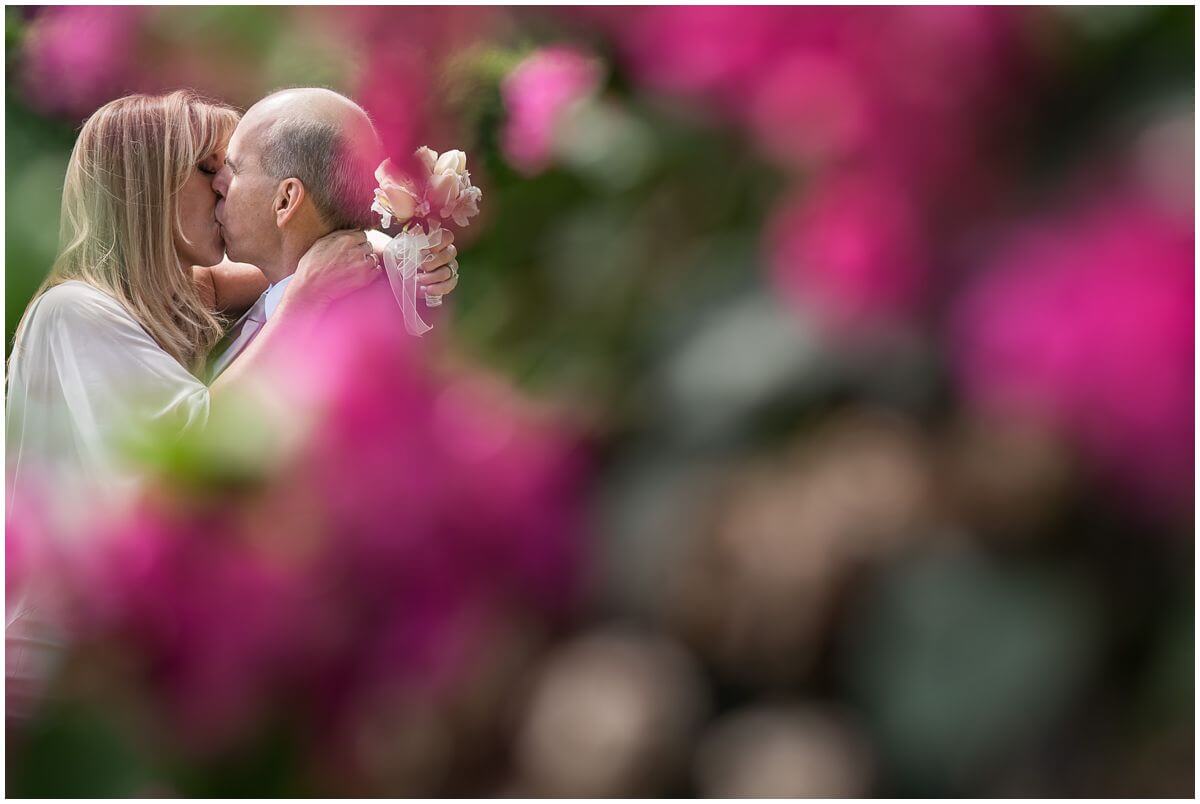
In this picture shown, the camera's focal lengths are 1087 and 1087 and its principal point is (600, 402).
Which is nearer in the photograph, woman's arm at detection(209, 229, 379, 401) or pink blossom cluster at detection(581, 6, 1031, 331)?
pink blossom cluster at detection(581, 6, 1031, 331)

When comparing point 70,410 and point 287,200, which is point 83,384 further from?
point 287,200

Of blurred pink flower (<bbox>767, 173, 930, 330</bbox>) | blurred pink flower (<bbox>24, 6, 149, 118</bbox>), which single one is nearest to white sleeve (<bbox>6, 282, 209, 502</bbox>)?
blurred pink flower (<bbox>24, 6, 149, 118</bbox>)

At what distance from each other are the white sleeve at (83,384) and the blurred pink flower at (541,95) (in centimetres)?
17

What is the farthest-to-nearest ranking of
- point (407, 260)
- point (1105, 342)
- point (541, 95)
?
1. point (407, 260)
2. point (541, 95)
3. point (1105, 342)

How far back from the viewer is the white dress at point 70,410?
39 cm

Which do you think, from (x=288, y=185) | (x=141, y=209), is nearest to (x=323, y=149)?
(x=288, y=185)

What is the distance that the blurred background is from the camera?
25 cm

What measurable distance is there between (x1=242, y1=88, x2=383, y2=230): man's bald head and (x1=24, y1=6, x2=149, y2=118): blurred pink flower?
0.09m

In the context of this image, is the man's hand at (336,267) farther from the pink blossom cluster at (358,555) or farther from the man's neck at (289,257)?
the pink blossom cluster at (358,555)

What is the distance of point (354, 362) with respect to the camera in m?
0.29

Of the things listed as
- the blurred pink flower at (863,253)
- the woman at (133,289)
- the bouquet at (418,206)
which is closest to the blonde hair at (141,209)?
the woman at (133,289)

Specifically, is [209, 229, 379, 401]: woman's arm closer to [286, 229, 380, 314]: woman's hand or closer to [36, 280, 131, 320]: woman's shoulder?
[286, 229, 380, 314]: woman's hand

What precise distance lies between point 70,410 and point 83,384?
0.05 ft

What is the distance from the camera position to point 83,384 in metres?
0.56
